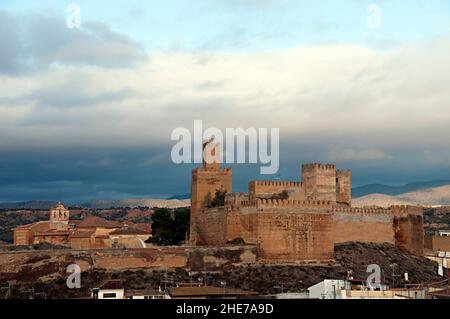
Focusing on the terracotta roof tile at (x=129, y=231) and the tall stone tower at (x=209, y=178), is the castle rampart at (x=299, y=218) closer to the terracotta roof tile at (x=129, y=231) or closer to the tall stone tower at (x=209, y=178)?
the tall stone tower at (x=209, y=178)

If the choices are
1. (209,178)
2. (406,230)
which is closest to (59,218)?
(209,178)

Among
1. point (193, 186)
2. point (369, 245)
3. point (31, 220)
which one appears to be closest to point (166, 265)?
point (193, 186)

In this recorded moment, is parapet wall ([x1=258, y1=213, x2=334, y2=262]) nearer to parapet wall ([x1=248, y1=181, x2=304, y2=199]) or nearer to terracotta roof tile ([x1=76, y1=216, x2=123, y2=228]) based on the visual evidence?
parapet wall ([x1=248, y1=181, x2=304, y2=199])

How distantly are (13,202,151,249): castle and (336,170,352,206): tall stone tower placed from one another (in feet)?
42.4

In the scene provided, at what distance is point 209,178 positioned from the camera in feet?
197

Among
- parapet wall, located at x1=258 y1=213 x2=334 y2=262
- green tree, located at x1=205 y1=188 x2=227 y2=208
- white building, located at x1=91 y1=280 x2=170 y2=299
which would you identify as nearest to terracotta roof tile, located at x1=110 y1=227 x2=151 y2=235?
green tree, located at x1=205 y1=188 x2=227 y2=208

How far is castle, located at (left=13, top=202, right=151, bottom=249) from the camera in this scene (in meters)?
65.3

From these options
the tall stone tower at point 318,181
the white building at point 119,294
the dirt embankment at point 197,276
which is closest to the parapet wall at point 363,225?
the tall stone tower at point 318,181

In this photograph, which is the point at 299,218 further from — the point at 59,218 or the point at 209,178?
the point at 59,218
